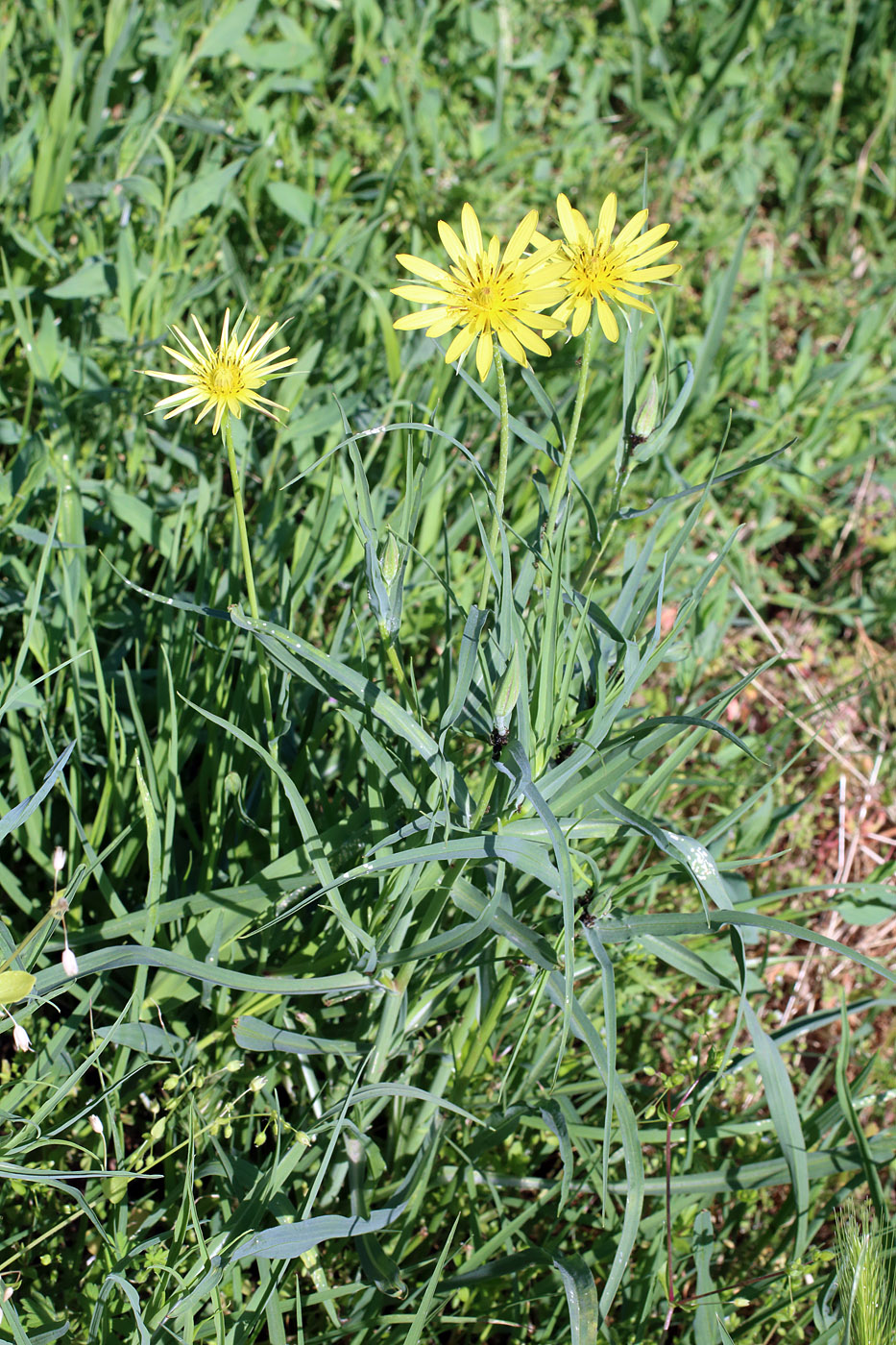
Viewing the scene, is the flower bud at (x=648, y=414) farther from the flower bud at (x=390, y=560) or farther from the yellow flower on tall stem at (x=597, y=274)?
the flower bud at (x=390, y=560)

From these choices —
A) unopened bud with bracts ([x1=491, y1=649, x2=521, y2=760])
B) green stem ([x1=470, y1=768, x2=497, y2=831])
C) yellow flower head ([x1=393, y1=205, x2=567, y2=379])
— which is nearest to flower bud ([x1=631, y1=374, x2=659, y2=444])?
yellow flower head ([x1=393, y1=205, x2=567, y2=379])

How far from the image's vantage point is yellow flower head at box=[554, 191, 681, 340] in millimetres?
1076

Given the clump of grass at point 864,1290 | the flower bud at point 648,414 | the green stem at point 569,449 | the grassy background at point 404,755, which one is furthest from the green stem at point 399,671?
the clump of grass at point 864,1290

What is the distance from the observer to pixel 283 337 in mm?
2051

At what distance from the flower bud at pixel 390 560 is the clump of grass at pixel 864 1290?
0.84 metres

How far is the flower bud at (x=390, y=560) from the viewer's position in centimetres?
103

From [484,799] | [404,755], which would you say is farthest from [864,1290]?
[404,755]

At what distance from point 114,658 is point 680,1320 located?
1.26 metres

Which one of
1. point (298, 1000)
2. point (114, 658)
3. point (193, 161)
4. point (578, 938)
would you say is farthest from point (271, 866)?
point (193, 161)

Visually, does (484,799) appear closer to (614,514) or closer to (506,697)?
(506,697)

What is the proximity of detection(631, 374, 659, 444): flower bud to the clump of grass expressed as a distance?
895mm

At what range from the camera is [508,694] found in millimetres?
1006

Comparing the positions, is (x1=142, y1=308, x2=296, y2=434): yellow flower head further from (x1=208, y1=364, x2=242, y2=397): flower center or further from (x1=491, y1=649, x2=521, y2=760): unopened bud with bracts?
(x1=491, y1=649, x2=521, y2=760): unopened bud with bracts

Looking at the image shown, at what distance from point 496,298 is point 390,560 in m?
0.29
